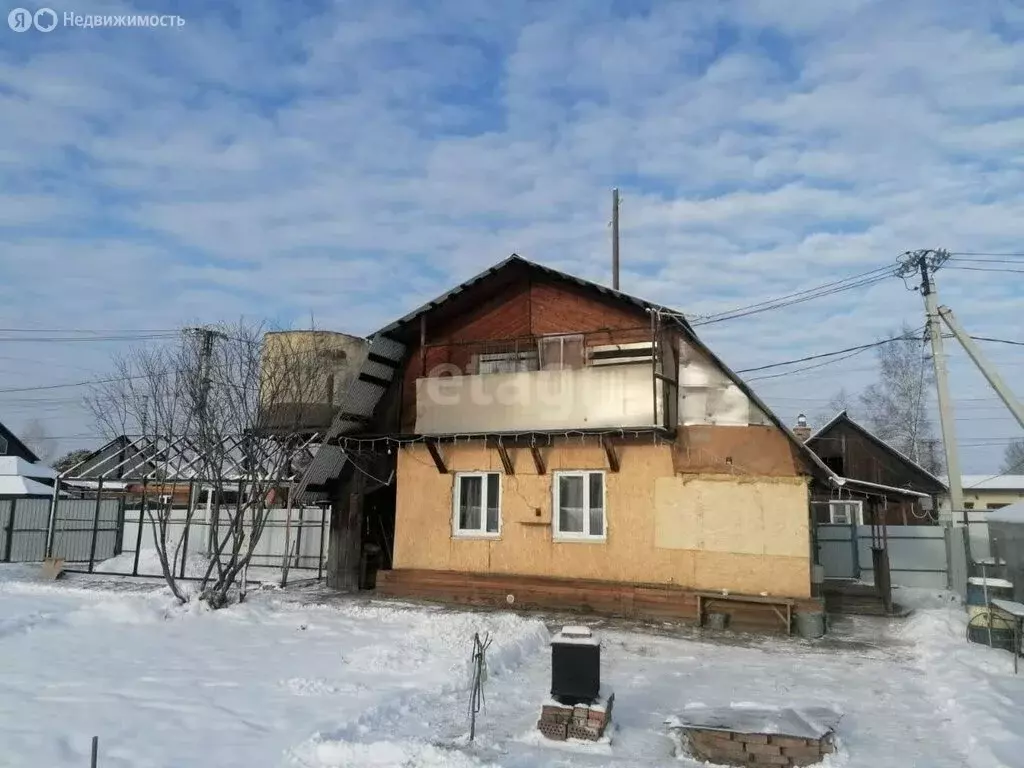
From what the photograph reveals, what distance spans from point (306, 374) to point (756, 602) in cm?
996

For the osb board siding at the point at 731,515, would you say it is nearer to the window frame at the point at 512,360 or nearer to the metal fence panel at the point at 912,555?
the window frame at the point at 512,360

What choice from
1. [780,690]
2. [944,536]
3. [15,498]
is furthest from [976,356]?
[15,498]

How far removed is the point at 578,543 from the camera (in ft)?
47.0

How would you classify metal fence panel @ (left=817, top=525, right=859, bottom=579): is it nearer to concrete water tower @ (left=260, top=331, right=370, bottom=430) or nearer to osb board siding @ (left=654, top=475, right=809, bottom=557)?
osb board siding @ (left=654, top=475, right=809, bottom=557)

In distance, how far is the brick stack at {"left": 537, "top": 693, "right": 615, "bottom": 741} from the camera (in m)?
6.59

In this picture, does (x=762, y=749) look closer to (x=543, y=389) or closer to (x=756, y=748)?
(x=756, y=748)

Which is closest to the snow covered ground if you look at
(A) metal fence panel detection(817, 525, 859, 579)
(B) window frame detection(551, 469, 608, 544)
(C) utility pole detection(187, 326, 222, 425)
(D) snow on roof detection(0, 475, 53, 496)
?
(B) window frame detection(551, 469, 608, 544)

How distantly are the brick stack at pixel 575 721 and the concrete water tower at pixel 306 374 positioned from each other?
9083 millimetres

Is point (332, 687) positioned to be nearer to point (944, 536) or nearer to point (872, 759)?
point (872, 759)

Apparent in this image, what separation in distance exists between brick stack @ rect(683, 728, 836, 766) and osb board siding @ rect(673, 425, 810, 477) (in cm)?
733

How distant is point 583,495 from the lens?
14516 mm

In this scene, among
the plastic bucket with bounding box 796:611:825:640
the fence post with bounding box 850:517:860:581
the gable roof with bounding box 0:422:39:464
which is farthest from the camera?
the gable roof with bounding box 0:422:39:464

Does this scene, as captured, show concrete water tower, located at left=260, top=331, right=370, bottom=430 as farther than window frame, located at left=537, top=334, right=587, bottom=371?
No

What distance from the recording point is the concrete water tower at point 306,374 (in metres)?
14.8
